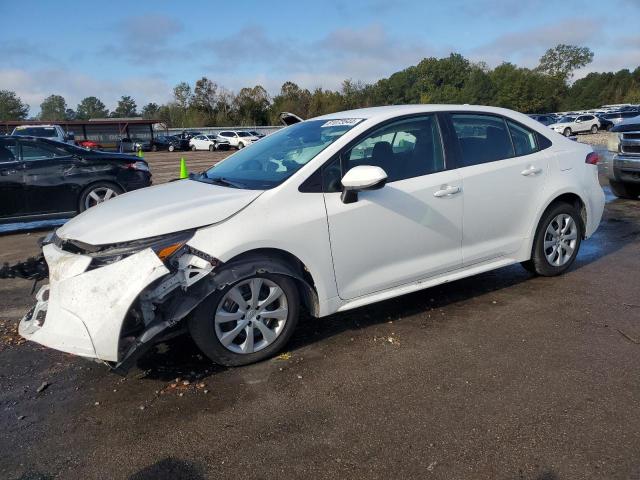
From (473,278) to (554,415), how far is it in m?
2.53

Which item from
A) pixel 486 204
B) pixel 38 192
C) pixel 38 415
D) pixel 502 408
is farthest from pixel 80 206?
pixel 502 408

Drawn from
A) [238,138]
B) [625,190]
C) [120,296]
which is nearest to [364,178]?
[120,296]

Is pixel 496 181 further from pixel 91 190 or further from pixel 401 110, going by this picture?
pixel 91 190

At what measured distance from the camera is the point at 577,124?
40.0 meters

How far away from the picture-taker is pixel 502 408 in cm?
296

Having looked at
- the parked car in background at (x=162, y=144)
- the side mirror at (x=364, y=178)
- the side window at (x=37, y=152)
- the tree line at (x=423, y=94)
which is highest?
the tree line at (x=423, y=94)

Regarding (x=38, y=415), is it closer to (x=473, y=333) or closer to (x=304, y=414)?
(x=304, y=414)

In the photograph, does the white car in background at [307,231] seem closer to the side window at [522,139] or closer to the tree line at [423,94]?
the side window at [522,139]

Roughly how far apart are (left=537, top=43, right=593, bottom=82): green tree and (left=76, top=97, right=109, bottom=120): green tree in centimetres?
10009

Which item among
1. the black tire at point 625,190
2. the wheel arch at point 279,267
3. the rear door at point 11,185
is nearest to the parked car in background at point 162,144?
the rear door at point 11,185

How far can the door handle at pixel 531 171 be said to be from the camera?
4698 millimetres

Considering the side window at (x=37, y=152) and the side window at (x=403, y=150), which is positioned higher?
the side window at (x=37, y=152)

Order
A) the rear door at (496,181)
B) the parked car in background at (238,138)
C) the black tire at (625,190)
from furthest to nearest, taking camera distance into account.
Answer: the parked car in background at (238,138) → the black tire at (625,190) → the rear door at (496,181)

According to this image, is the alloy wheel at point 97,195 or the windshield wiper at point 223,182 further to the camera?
the alloy wheel at point 97,195
